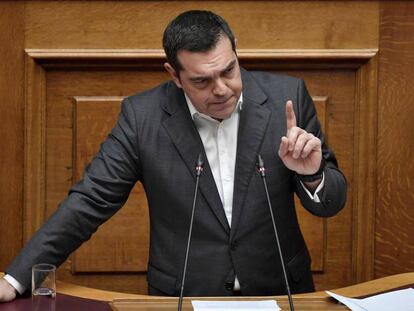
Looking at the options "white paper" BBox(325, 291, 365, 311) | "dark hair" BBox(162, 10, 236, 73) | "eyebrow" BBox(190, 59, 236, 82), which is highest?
"dark hair" BBox(162, 10, 236, 73)

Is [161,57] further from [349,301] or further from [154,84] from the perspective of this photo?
[349,301]

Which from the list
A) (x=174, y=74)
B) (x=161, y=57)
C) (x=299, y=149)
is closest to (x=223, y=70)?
(x=174, y=74)

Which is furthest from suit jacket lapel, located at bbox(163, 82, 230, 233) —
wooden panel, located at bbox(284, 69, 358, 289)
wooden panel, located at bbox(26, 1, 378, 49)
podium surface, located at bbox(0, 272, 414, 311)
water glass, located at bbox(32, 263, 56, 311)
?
wooden panel, located at bbox(284, 69, 358, 289)

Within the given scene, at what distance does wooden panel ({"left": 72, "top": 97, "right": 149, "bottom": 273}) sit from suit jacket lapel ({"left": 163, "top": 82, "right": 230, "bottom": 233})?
0.65m

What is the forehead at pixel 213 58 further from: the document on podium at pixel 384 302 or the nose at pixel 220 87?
the document on podium at pixel 384 302

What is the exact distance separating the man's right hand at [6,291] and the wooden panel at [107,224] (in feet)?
3.29

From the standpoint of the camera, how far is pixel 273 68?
9.68 ft

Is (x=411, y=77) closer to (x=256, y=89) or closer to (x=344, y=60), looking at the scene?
(x=344, y=60)

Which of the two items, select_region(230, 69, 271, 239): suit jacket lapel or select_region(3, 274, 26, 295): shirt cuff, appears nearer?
select_region(3, 274, 26, 295): shirt cuff

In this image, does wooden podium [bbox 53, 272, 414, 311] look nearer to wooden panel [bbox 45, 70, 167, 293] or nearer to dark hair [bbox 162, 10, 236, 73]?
dark hair [bbox 162, 10, 236, 73]

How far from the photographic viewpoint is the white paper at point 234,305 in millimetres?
1876

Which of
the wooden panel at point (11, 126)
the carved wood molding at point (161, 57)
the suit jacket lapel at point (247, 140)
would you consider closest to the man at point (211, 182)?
the suit jacket lapel at point (247, 140)

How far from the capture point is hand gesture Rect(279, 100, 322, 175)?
195cm

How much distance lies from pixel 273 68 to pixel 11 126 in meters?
0.87
